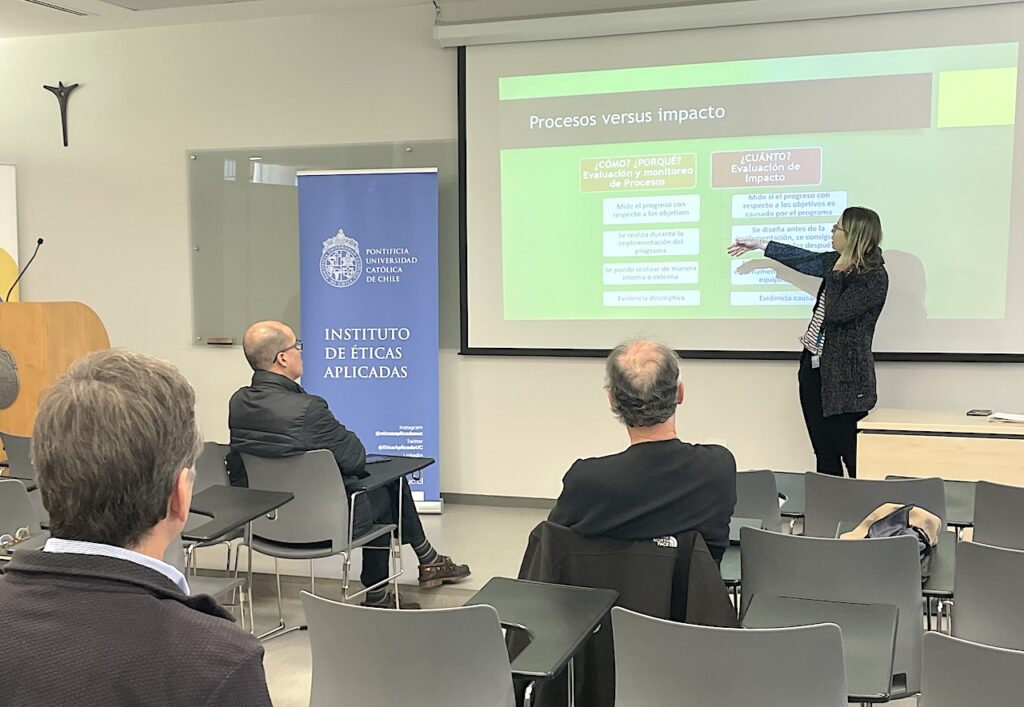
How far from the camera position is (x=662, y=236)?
5.35 m

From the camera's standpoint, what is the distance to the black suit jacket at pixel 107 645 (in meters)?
0.94

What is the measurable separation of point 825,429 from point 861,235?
38.8 inches

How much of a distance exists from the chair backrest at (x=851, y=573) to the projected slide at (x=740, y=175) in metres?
2.92

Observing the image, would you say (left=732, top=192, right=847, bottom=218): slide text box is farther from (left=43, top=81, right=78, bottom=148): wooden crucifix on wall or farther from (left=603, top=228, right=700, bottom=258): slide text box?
(left=43, top=81, right=78, bottom=148): wooden crucifix on wall

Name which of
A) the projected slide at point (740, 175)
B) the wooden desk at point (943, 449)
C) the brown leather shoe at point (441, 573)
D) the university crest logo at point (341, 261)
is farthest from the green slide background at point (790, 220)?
the brown leather shoe at point (441, 573)

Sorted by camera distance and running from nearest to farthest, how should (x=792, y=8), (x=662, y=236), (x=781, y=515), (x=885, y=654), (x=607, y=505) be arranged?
(x=885, y=654) → (x=607, y=505) → (x=781, y=515) → (x=792, y=8) → (x=662, y=236)

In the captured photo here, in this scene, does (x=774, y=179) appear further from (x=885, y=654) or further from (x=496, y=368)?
(x=885, y=654)

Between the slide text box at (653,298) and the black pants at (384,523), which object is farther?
the slide text box at (653,298)

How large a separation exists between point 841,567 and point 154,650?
1892 millimetres

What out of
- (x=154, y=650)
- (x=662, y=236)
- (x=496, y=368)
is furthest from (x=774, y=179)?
(x=154, y=650)

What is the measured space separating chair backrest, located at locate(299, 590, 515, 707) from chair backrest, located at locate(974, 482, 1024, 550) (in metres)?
1.84

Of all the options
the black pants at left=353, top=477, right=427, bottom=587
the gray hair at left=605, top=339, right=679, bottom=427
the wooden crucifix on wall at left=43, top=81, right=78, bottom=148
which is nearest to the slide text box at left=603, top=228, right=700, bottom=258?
the black pants at left=353, top=477, right=427, bottom=587

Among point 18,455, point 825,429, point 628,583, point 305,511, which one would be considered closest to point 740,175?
point 825,429

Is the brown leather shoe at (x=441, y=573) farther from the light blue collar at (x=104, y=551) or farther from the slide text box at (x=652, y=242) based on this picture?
the light blue collar at (x=104, y=551)
